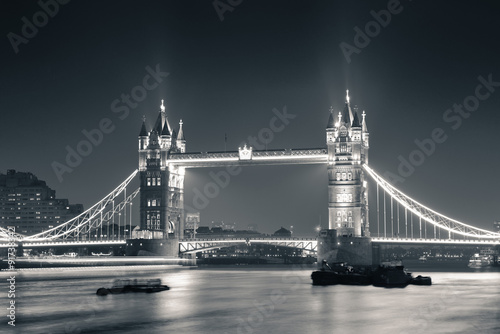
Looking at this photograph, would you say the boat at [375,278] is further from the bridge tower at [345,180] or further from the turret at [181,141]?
the turret at [181,141]

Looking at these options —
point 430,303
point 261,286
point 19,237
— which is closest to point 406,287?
point 261,286

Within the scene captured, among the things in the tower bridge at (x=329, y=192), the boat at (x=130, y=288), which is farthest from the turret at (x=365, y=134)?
the boat at (x=130, y=288)

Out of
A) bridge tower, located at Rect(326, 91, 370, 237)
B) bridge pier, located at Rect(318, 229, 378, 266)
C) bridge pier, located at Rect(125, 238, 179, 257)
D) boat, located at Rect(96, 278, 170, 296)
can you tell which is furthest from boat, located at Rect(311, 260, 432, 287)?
bridge pier, located at Rect(125, 238, 179, 257)

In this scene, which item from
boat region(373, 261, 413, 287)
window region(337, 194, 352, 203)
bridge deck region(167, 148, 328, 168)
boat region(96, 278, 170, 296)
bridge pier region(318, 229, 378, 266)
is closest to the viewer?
boat region(96, 278, 170, 296)

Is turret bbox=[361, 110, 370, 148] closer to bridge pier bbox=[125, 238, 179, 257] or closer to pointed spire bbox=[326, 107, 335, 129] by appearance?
pointed spire bbox=[326, 107, 335, 129]

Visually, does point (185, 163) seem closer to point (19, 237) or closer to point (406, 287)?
point (19, 237)

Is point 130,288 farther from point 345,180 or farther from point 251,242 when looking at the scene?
point 345,180
